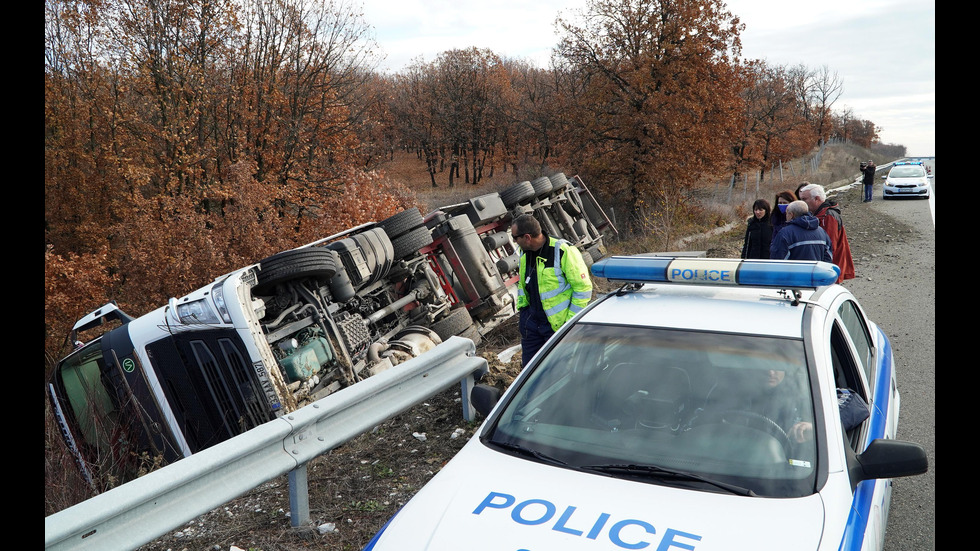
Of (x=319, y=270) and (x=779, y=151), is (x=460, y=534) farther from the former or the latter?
(x=779, y=151)

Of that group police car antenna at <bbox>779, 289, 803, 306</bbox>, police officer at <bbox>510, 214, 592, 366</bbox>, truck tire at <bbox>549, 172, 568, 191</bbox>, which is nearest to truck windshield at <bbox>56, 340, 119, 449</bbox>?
police officer at <bbox>510, 214, 592, 366</bbox>

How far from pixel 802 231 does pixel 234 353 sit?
5.12 m

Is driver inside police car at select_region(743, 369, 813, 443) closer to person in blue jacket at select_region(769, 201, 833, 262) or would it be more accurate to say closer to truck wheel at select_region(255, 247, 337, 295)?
person in blue jacket at select_region(769, 201, 833, 262)

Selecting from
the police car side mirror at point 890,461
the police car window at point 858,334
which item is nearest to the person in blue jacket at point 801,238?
the police car window at point 858,334

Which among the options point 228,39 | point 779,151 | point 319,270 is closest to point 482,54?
point 779,151

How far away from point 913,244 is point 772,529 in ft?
45.5

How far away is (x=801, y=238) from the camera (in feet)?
20.1

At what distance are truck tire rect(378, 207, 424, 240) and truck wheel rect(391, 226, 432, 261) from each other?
0.19 ft

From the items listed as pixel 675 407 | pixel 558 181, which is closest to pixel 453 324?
pixel 558 181

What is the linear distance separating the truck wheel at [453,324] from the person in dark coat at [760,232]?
11.0ft

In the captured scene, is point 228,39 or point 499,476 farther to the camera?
point 228,39

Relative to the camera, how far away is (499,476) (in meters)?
2.58

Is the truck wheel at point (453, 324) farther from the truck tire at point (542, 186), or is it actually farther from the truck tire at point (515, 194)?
the truck tire at point (542, 186)
